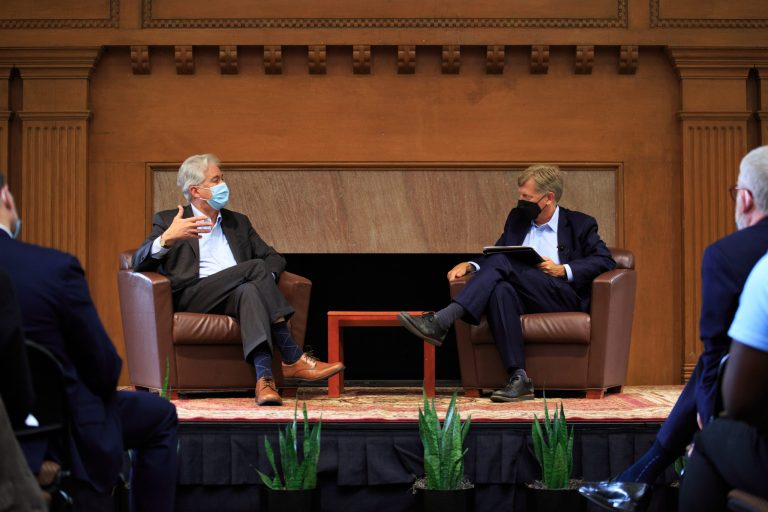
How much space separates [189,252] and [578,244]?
70.4 inches

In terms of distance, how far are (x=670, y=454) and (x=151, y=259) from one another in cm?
257

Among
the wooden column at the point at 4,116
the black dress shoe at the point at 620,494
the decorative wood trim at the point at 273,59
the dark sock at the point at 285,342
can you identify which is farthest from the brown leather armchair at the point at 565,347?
the wooden column at the point at 4,116

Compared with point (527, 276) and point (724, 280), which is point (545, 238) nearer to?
point (527, 276)

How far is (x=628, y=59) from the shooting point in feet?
19.3

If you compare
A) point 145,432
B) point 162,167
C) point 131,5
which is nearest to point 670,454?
point 145,432

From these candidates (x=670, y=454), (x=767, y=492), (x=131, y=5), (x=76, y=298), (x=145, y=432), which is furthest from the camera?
(x=131, y=5)

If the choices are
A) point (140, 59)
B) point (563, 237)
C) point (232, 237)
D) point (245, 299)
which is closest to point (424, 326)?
point (245, 299)

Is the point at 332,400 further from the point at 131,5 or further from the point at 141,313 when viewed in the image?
the point at 131,5

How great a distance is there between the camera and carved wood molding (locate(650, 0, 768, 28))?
5.88 metres

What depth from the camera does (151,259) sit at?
4.62 m

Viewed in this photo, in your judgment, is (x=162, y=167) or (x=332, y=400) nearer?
(x=332, y=400)

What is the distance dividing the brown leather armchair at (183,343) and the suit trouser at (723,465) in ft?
8.48

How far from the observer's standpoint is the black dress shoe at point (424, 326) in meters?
4.45

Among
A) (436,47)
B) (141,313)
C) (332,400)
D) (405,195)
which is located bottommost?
(332,400)
